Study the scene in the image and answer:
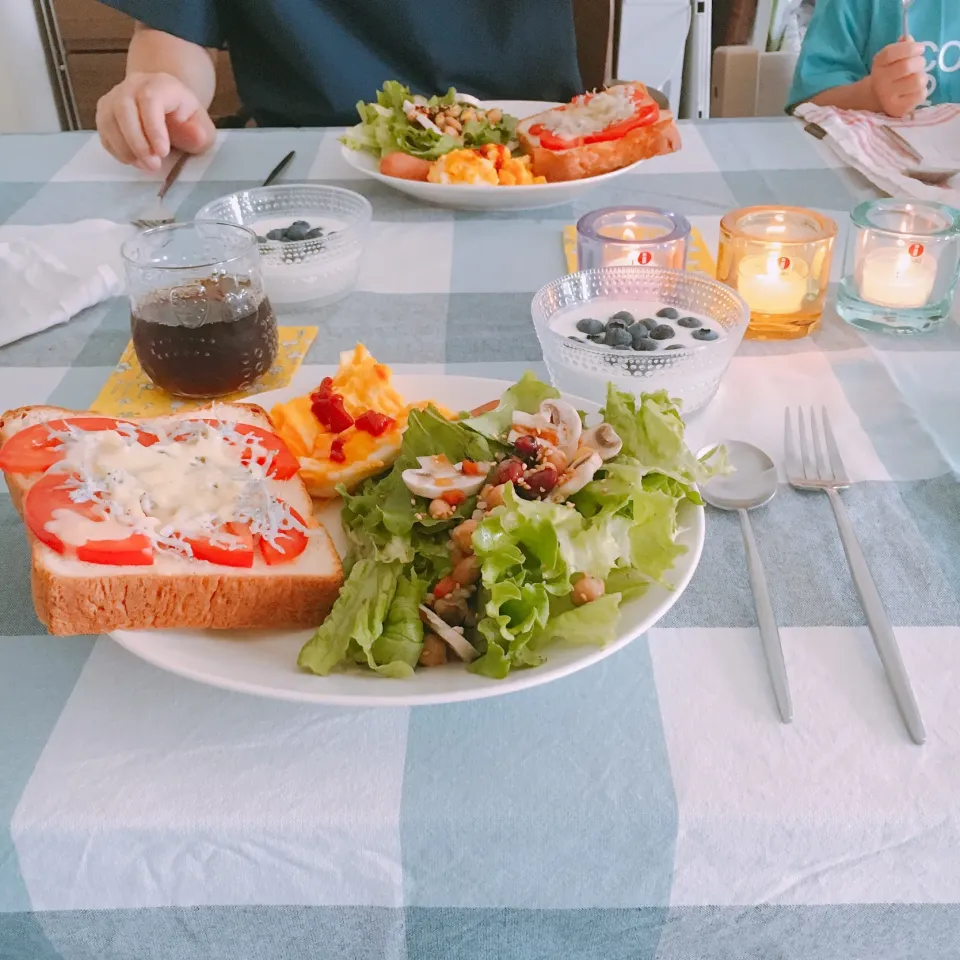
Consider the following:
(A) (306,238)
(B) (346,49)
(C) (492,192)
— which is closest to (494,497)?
(A) (306,238)

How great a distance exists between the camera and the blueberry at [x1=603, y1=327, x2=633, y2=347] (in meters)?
1.04

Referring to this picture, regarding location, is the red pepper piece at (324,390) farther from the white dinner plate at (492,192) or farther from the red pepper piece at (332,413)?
the white dinner plate at (492,192)

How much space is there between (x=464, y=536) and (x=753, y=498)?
13.1 inches

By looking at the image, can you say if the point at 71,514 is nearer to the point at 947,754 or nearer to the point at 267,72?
the point at 947,754

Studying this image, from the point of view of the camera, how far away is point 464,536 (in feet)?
2.45

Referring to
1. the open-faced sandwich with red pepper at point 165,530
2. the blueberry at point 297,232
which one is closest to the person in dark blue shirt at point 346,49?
the blueberry at point 297,232

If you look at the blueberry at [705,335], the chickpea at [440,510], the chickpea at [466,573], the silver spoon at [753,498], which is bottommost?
the silver spoon at [753,498]

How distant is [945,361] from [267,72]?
1749mm

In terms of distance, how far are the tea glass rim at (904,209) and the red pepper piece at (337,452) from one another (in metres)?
0.76

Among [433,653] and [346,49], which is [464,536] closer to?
[433,653]

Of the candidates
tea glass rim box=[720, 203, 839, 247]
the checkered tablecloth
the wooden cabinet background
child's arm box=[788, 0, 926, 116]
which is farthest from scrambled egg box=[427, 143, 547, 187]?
the wooden cabinet background

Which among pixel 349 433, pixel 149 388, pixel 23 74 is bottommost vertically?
pixel 23 74

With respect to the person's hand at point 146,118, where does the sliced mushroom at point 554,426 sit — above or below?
above

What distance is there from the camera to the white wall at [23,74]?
3947mm
